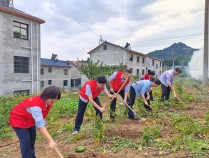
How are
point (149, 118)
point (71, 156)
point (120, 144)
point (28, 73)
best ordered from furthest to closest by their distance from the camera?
point (28, 73), point (149, 118), point (120, 144), point (71, 156)

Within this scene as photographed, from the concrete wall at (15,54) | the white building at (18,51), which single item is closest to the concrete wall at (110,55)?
the concrete wall at (15,54)

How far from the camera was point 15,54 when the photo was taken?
1925 cm

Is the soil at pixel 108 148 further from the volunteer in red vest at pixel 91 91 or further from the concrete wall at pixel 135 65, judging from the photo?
the concrete wall at pixel 135 65

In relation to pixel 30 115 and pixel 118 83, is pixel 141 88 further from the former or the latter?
pixel 30 115

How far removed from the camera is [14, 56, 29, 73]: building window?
19344mm

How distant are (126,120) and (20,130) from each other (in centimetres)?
395

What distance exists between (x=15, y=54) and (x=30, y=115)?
55.5ft

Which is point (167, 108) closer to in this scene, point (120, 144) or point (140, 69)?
point (120, 144)

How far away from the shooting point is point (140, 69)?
39.8 m

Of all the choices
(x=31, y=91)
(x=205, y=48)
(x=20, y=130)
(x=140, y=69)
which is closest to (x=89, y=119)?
(x=20, y=130)

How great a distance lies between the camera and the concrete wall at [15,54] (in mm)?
18208

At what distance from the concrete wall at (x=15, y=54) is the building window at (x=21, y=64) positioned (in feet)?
0.83

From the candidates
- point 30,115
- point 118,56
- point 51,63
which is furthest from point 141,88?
point 51,63

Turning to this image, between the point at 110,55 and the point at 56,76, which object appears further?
the point at 110,55
